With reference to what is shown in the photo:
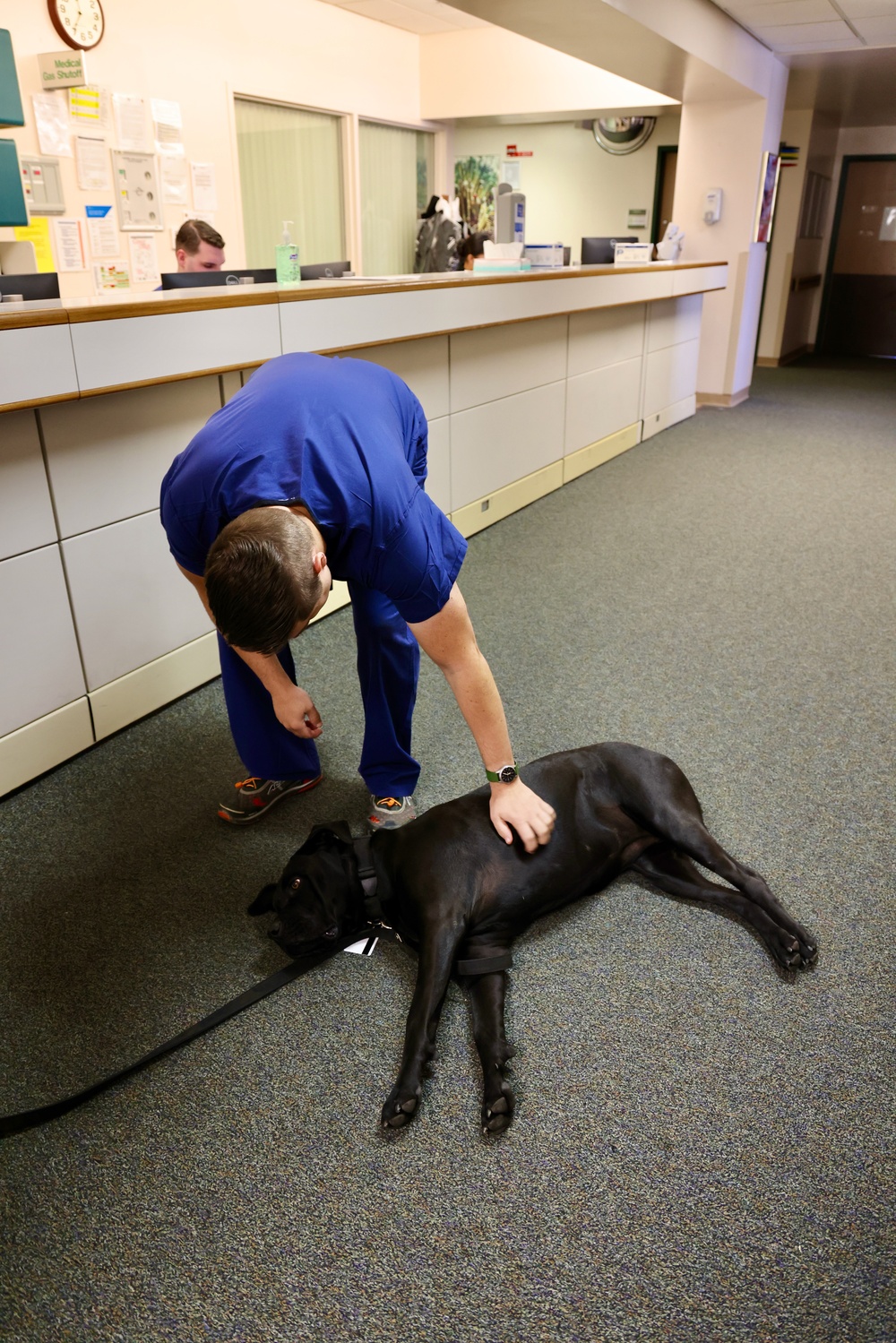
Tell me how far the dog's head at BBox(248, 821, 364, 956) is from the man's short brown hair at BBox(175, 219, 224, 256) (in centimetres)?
380

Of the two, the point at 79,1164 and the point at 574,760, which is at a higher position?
the point at 574,760

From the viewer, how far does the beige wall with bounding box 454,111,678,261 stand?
8016 mm

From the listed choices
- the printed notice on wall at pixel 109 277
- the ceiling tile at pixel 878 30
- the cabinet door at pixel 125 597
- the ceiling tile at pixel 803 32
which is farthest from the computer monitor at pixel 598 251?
the cabinet door at pixel 125 597

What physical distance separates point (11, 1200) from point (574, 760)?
108 centimetres

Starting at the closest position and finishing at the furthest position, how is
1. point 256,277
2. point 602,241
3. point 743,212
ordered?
point 256,277, point 602,241, point 743,212

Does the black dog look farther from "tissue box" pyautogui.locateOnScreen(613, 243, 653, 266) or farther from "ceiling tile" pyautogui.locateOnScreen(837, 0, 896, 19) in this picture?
"ceiling tile" pyautogui.locateOnScreen(837, 0, 896, 19)

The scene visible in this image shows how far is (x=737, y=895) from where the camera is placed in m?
1.68

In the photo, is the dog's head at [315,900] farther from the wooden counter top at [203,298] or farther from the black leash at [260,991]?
the wooden counter top at [203,298]

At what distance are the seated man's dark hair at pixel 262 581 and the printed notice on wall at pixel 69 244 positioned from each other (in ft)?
14.5

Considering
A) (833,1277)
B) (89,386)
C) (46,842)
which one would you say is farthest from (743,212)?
(833,1277)

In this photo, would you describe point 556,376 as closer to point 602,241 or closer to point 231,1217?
point 602,241

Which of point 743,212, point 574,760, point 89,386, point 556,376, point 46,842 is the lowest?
point 46,842

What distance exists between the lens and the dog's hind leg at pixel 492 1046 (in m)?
1.29

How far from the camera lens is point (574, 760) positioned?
170 cm
